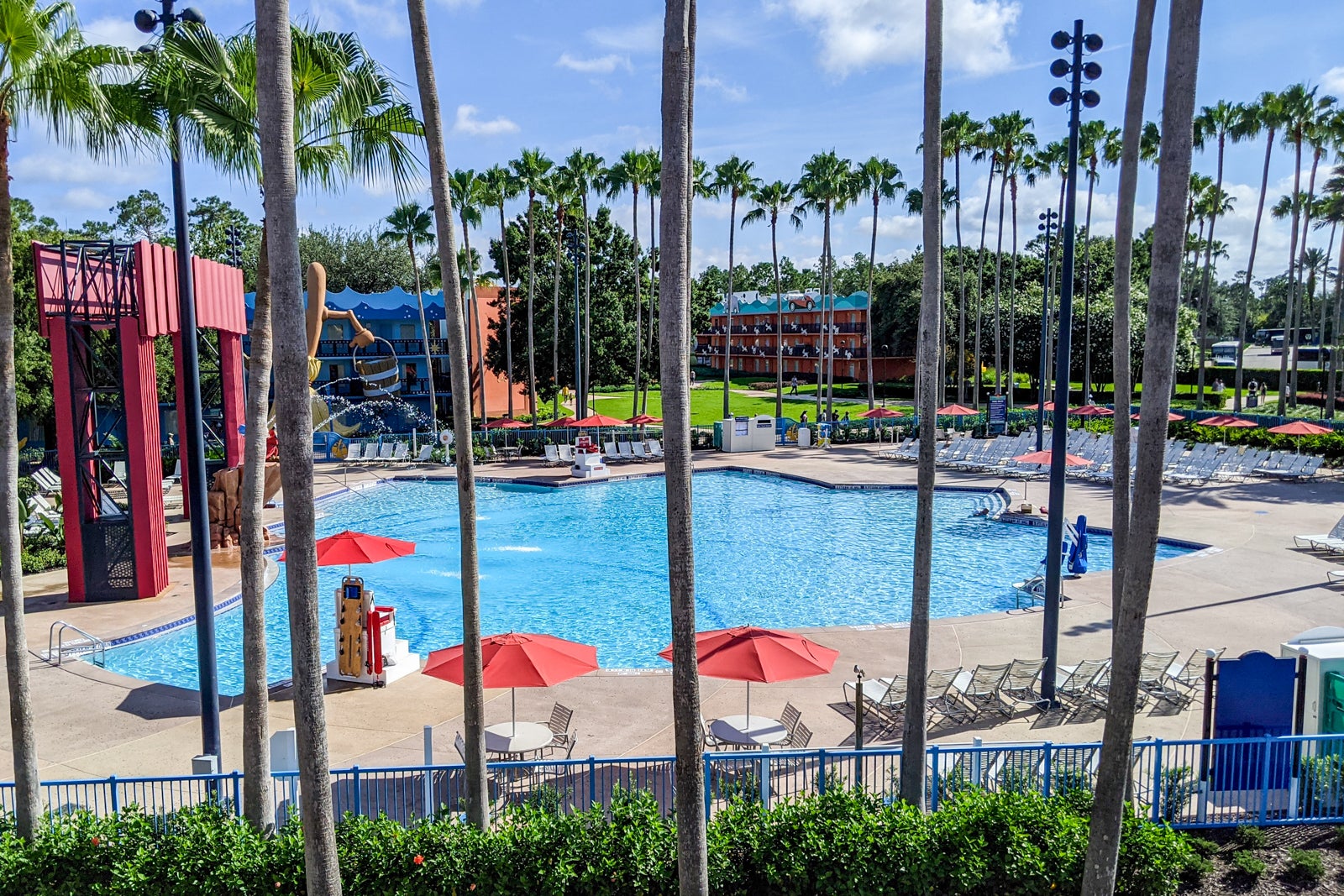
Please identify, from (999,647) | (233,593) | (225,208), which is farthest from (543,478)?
(225,208)

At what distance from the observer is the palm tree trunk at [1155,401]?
22.9 feet

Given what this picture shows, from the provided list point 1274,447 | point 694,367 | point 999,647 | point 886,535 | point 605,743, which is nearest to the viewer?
point 605,743

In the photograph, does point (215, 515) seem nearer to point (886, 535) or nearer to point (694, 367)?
point (886, 535)

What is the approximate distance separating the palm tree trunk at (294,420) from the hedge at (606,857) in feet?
5.95

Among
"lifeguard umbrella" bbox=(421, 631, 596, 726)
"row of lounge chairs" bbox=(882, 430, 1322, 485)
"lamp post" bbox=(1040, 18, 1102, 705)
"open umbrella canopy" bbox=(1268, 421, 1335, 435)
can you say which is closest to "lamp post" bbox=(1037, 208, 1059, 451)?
"row of lounge chairs" bbox=(882, 430, 1322, 485)

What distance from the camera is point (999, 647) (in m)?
16.0

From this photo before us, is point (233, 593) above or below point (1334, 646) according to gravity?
below

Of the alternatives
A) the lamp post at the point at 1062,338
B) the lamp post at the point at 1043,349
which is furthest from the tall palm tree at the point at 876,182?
the lamp post at the point at 1062,338

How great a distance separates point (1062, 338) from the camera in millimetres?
13070

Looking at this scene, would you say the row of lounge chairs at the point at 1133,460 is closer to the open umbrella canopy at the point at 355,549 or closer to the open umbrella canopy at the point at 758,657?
the open umbrella canopy at the point at 355,549

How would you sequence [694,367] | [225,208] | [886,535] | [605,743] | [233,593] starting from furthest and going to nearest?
1. [694,367]
2. [225,208]
3. [886,535]
4. [233,593]
5. [605,743]

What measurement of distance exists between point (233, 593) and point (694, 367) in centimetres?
9044

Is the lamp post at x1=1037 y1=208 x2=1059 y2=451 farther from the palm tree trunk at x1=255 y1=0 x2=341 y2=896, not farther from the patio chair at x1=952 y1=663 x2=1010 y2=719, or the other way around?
the palm tree trunk at x1=255 y1=0 x2=341 y2=896

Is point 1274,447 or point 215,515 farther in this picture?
point 1274,447
